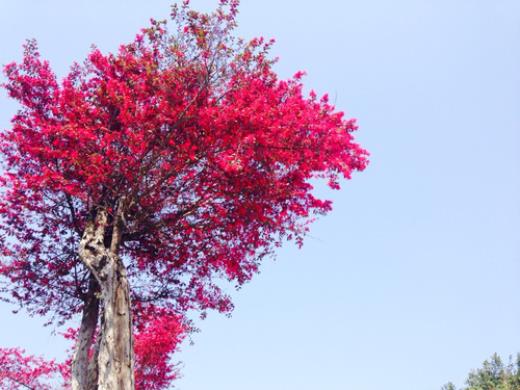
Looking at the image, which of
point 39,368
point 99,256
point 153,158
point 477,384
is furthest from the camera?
point 477,384

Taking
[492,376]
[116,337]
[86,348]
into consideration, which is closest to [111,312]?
[116,337]

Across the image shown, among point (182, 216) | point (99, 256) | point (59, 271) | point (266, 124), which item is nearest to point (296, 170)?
point (266, 124)

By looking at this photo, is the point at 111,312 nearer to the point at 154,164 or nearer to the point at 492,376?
the point at 154,164

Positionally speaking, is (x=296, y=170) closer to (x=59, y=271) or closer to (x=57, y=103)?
(x=57, y=103)

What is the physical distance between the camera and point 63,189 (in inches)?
429

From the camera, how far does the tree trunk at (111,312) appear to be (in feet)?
26.6

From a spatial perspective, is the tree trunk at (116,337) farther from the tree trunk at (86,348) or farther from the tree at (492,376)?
the tree at (492,376)

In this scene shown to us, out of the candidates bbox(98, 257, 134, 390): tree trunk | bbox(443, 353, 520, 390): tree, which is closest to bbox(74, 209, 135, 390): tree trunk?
bbox(98, 257, 134, 390): tree trunk

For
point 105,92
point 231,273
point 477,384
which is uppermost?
point 477,384

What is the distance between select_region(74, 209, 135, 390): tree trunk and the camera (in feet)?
26.6

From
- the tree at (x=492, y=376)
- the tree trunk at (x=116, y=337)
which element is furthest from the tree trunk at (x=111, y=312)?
the tree at (x=492, y=376)

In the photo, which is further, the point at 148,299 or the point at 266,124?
the point at 148,299

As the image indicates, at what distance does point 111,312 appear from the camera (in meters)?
8.71

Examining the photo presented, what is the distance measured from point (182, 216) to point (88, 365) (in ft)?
11.5
